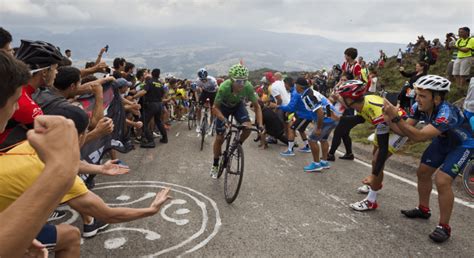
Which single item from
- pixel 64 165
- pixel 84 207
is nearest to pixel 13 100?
pixel 64 165

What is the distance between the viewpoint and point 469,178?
6.05 m

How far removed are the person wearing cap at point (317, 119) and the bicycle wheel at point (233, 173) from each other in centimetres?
234

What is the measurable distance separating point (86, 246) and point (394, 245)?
3.86 metres

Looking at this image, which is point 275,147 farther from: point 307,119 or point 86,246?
point 86,246

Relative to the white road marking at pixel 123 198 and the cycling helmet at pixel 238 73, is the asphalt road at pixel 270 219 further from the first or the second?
the cycling helmet at pixel 238 73

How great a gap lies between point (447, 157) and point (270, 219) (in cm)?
262

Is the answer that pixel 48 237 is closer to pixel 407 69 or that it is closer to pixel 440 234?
pixel 440 234

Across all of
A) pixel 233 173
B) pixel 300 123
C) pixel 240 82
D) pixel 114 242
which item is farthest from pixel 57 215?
pixel 300 123

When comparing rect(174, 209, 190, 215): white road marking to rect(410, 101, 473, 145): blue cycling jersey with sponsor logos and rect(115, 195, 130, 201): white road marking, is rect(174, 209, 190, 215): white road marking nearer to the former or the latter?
rect(115, 195, 130, 201): white road marking

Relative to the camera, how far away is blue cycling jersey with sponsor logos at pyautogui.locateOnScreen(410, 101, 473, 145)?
14.0 ft

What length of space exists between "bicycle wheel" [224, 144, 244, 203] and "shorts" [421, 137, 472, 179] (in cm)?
284

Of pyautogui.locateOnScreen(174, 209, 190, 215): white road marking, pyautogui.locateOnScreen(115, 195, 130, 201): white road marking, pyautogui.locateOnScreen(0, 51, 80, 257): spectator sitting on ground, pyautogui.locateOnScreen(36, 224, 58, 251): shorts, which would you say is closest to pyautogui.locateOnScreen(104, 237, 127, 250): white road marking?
pyautogui.locateOnScreen(174, 209, 190, 215): white road marking

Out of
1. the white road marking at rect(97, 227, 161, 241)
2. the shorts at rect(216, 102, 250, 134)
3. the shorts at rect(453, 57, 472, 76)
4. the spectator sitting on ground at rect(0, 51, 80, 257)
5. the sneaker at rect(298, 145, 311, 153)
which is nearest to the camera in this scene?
the spectator sitting on ground at rect(0, 51, 80, 257)

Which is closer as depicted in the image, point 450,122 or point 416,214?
point 450,122
